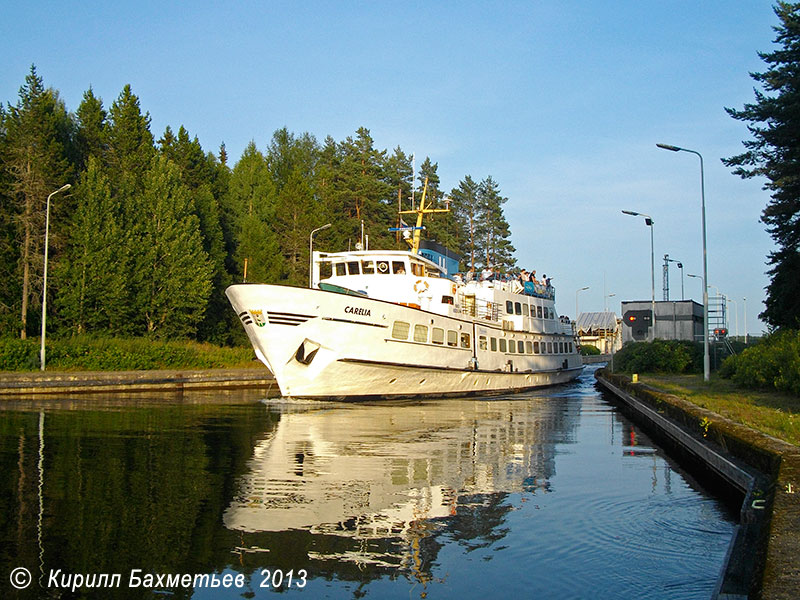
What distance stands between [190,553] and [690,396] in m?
15.6

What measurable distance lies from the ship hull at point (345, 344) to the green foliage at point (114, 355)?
Result: 14.8 meters

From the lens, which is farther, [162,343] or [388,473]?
[162,343]

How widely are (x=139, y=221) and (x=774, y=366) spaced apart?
38.7 meters

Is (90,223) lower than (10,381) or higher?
higher

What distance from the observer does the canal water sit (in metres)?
6.94

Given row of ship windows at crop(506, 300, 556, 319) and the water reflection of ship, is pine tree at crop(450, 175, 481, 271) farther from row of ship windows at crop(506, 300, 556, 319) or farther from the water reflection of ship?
the water reflection of ship

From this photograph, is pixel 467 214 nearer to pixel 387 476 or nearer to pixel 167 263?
pixel 167 263

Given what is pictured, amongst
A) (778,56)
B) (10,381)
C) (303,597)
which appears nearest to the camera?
(303,597)

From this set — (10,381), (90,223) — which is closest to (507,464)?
(10,381)

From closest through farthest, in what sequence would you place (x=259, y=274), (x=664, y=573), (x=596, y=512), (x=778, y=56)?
(x=664, y=573), (x=596, y=512), (x=778, y=56), (x=259, y=274)

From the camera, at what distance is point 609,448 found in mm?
16688

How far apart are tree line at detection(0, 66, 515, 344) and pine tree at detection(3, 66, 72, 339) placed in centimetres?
7

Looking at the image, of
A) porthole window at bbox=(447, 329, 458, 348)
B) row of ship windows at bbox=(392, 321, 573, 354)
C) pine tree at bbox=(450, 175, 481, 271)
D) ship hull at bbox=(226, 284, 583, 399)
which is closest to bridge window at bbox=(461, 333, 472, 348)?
row of ship windows at bbox=(392, 321, 573, 354)

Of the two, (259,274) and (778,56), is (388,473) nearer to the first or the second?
(778,56)
